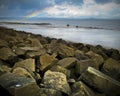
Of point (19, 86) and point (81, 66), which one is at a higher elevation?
point (19, 86)

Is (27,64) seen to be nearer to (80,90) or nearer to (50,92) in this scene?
(50,92)

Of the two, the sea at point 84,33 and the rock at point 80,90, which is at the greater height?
the rock at point 80,90

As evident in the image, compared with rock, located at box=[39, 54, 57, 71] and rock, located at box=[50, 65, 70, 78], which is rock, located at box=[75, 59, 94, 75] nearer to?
rock, located at box=[50, 65, 70, 78]

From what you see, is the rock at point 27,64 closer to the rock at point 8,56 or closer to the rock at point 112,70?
the rock at point 8,56

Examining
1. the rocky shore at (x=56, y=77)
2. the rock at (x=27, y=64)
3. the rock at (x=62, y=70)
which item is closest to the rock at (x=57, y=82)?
the rocky shore at (x=56, y=77)

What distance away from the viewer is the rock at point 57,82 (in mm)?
2447

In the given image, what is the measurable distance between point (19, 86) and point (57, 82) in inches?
26.6

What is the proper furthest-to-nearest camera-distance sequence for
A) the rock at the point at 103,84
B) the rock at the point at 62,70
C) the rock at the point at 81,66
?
the rock at the point at 81,66 → the rock at the point at 62,70 → the rock at the point at 103,84

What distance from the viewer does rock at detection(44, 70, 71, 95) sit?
2.45 m

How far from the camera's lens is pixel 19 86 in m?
1.99

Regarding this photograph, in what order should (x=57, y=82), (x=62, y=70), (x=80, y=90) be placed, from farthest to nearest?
(x=62, y=70), (x=57, y=82), (x=80, y=90)

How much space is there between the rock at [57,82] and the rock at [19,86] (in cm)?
41

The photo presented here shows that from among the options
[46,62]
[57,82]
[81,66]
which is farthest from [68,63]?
[57,82]

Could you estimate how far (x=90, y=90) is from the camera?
8.60ft
